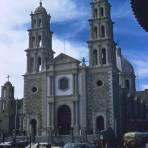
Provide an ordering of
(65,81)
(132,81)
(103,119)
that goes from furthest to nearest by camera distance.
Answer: (132,81) < (65,81) < (103,119)

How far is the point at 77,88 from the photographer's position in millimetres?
59438

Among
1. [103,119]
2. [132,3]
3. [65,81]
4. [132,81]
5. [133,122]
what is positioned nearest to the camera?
[132,3]

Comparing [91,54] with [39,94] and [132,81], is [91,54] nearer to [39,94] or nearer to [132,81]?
[39,94]

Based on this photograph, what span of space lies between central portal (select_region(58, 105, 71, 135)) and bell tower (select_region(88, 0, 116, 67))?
7894 mm

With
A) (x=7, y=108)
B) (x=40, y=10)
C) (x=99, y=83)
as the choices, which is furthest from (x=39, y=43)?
(x=7, y=108)

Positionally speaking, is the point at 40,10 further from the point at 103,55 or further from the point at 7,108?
the point at 7,108

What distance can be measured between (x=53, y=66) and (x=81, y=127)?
10780 millimetres

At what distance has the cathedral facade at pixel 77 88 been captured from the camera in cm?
5741

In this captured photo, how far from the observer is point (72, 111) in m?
58.8

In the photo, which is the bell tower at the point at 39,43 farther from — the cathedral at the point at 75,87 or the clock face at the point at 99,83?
the clock face at the point at 99,83

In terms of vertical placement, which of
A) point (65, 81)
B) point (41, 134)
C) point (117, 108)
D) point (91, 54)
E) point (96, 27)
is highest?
point (96, 27)

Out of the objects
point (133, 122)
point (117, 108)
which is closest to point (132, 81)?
point (133, 122)

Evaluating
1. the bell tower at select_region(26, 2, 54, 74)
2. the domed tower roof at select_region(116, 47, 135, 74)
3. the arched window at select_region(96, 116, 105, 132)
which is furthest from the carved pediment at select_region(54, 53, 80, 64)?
the domed tower roof at select_region(116, 47, 135, 74)

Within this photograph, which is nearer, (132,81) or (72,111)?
(72,111)
